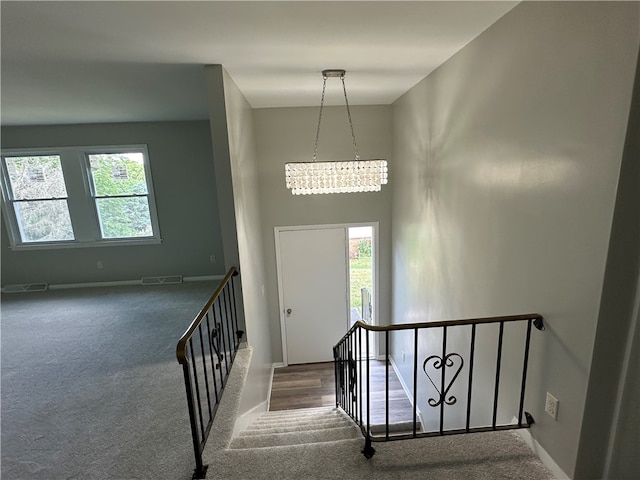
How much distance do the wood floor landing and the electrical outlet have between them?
2602 millimetres

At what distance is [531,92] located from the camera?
5.63ft

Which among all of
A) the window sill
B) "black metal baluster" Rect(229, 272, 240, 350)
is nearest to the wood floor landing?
"black metal baluster" Rect(229, 272, 240, 350)

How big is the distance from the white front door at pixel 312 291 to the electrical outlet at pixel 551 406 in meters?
3.46

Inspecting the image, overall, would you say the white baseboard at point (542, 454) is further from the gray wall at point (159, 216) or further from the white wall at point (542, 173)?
the gray wall at point (159, 216)

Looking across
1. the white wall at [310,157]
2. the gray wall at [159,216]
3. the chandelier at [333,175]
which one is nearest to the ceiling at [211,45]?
the chandelier at [333,175]

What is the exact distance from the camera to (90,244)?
16.7 ft

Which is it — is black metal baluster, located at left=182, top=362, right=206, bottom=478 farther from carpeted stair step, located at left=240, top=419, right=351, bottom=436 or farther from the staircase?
carpeted stair step, located at left=240, top=419, right=351, bottom=436

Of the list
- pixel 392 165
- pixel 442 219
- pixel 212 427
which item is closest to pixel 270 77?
pixel 442 219

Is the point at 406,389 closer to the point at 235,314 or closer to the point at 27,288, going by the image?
the point at 235,314

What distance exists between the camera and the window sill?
5031 millimetres

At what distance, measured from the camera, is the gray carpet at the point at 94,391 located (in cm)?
193

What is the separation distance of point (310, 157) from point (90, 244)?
3666 millimetres

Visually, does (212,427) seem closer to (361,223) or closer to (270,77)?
(270,77)

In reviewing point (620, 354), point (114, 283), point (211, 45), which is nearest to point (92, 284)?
point (114, 283)
